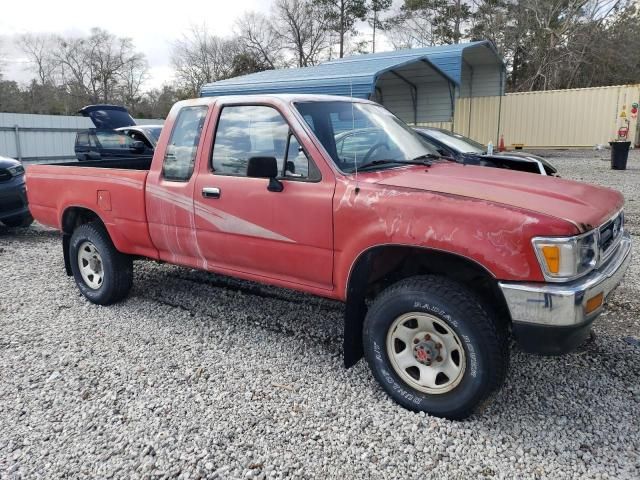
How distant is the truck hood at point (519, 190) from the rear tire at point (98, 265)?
2770mm

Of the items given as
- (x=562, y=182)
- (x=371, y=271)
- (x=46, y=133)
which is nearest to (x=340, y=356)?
(x=371, y=271)

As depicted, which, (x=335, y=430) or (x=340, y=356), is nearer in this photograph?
(x=335, y=430)

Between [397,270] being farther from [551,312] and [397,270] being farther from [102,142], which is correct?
[102,142]

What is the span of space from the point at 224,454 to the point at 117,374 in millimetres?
1279

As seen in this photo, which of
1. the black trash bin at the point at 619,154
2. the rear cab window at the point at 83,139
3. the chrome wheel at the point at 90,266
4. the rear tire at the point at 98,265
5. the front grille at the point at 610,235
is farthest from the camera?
the black trash bin at the point at 619,154

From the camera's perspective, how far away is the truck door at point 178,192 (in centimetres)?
391

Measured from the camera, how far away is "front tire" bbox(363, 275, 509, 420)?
106 inches

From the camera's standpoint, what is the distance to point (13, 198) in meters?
7.88

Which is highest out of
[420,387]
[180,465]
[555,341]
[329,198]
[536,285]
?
[329,198]

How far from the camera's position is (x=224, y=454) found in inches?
104

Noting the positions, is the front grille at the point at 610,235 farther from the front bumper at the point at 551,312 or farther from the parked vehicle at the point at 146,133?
the parked vehicle at the point at 146,133

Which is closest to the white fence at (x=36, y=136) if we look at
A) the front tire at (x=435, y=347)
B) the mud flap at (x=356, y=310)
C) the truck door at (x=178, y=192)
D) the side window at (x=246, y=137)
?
the truck door at (x=178, y=192)

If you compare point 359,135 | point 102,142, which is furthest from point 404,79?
point 359,135

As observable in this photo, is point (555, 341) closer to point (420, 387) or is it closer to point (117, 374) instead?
point (420, 387)
